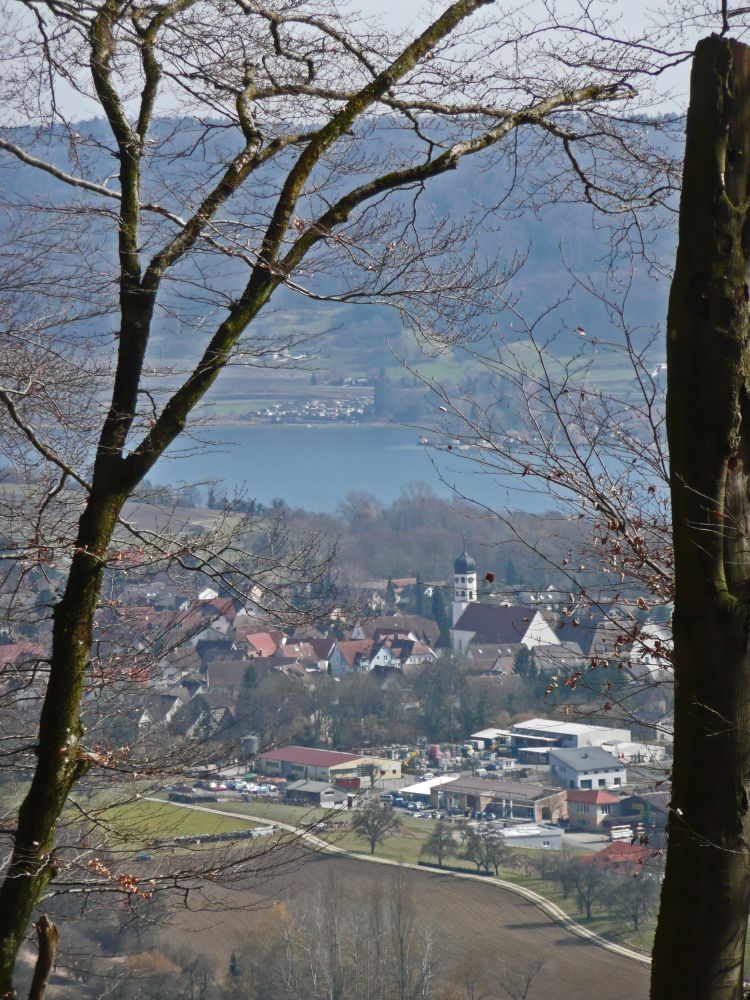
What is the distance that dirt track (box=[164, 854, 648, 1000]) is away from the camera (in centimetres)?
2333

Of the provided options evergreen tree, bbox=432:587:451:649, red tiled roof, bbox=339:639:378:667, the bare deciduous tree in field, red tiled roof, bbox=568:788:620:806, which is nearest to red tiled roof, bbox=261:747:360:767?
red tiled roof, bbox=568:788:620:806

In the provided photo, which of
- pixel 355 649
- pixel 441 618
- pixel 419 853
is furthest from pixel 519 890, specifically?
pixel 441 618

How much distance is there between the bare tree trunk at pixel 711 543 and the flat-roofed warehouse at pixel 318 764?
94.8ft

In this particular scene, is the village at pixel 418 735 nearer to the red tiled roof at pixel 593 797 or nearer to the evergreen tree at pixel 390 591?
the red tiled roof at pixel 593 797

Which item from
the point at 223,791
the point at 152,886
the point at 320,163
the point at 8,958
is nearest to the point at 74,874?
the point at 152,886

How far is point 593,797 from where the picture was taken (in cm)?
3369

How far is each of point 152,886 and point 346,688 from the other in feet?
127

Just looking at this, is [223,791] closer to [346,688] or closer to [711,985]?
[346,688]

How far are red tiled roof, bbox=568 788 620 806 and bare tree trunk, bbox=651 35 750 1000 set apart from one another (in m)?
32.8

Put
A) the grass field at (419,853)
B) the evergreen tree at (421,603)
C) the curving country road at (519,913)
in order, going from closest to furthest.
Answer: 1. the curving country road at (519,913)
2. the grass field at (419,853)
3. the evergreen tree at (421,603)

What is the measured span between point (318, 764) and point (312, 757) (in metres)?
0.79

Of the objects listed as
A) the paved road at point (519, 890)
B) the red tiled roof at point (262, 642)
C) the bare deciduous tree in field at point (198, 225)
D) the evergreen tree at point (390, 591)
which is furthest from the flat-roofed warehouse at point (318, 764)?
the bare deciduous tree in field at point (198, 225)

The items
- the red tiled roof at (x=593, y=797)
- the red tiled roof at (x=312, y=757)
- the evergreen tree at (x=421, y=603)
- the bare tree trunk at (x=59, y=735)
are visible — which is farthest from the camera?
the evergreen tree at (x=421, y=603)

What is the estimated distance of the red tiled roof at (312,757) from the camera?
31578 millimetres
